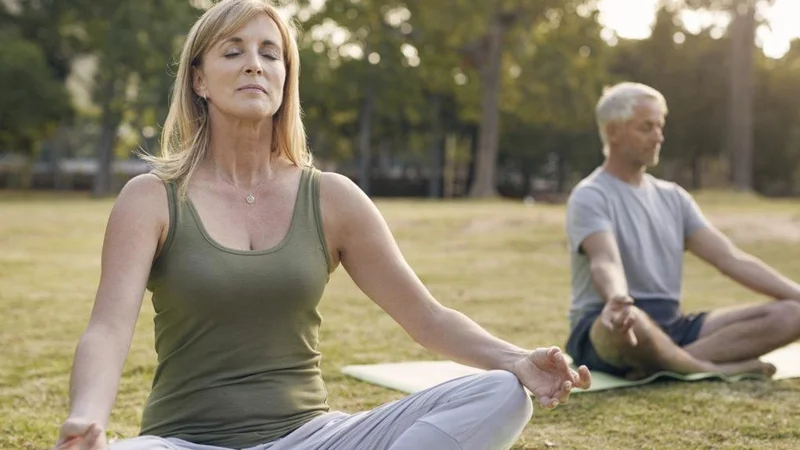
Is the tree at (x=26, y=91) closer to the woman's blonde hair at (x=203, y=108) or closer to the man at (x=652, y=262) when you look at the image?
the man at (x=652, y=262)

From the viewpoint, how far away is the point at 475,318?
30.3ft

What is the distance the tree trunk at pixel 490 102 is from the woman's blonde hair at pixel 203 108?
112 ft

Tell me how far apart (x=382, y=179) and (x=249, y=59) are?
143 ft

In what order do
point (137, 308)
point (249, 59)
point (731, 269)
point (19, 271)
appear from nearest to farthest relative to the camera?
point (137, 308), point (249, 59), point (731, 269), point (19, 271)

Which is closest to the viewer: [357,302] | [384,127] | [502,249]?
[357,302]

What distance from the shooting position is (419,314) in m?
3.04

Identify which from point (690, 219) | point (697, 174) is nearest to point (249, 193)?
point (690, 219)

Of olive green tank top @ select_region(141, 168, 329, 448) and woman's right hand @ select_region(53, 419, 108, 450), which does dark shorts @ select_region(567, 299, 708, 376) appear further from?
woman's right hand @ select_region(53, 419, 108, 450)

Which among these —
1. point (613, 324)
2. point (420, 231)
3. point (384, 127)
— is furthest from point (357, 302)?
point (384, 127)

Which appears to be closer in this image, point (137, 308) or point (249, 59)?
point (137, 308)

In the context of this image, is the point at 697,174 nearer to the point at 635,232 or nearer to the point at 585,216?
the point at 635,232

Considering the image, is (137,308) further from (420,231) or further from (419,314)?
(420,231)

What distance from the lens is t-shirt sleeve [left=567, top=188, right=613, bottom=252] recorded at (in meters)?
5.77


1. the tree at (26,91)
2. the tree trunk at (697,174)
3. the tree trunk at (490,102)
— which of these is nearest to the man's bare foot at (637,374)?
the tree trunk at (490,102)
